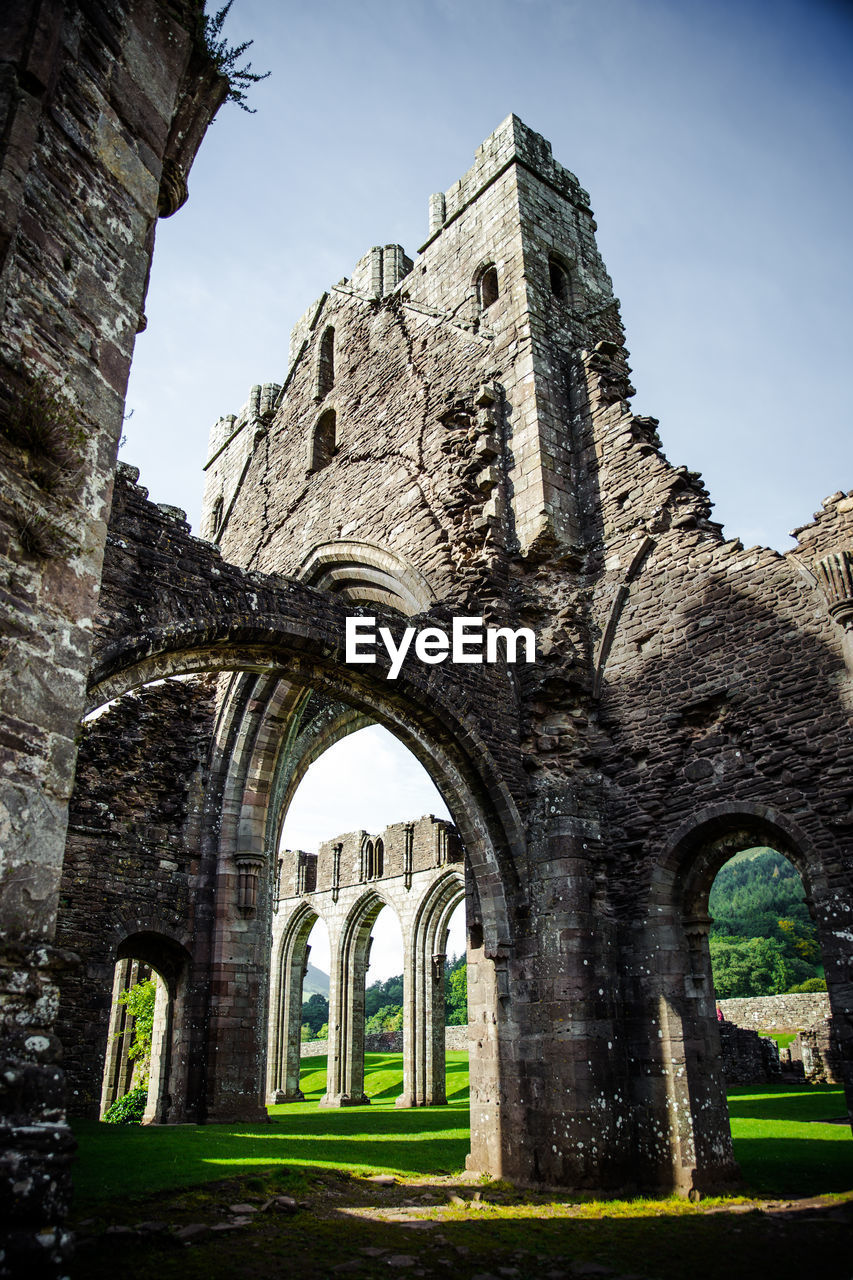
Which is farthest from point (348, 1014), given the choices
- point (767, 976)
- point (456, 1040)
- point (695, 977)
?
Answer: point (767, 976)

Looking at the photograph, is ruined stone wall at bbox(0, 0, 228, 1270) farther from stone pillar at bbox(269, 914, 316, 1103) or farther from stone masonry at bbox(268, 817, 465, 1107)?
stone pillar at bbox(269, 914, 316, 1103)

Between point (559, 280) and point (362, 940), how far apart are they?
18.7 m

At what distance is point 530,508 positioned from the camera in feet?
32.4

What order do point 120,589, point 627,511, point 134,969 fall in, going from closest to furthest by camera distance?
point 120,589 < point 627,511 < point 134,969

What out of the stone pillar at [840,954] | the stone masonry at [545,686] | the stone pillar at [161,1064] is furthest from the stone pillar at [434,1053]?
the stone pillar at [840,954]

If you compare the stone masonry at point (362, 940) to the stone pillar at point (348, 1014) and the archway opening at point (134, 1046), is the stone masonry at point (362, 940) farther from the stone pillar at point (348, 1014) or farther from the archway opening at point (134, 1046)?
the archway opening at point (134, 1046)

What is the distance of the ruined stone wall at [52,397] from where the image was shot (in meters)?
2.91

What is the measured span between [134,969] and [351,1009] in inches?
272

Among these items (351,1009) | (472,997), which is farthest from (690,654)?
(351,1009)

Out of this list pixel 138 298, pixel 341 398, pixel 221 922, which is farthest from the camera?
pixel 341 398

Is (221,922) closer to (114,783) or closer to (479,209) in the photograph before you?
(114,783)

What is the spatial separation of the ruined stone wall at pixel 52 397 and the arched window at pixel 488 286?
7.65m

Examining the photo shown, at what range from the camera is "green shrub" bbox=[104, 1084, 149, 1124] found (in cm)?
1371

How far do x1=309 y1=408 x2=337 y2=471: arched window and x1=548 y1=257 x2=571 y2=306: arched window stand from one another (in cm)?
428
